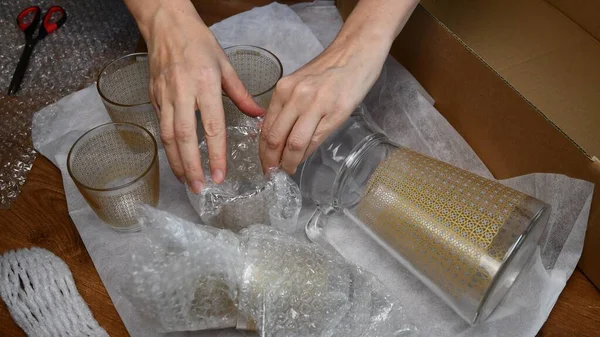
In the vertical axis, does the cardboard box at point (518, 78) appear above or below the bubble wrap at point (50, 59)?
above

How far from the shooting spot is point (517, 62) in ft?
2.17

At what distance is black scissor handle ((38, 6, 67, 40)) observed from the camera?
80cm

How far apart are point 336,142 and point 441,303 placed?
7.7 inches

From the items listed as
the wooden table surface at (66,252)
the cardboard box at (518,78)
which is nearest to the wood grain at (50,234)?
the wooden table surface at (66,252)

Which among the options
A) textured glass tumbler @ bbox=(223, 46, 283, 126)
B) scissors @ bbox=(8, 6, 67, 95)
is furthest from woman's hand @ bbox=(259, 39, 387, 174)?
scissors @ bbox=(8, 6, 67, 95)

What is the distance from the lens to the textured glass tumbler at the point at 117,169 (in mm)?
551

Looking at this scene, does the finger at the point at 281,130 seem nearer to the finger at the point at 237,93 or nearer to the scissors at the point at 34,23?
the finger at the point at 237,93

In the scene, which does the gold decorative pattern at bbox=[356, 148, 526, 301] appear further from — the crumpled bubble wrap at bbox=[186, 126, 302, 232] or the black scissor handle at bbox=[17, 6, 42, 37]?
the black scissor handle at bbox=[17, 6, 42, 37]

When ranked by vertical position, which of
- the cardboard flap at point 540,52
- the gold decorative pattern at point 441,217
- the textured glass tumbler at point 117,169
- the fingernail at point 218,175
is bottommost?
the textured glass tumbler at point 117,169

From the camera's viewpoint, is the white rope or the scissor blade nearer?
the white rope

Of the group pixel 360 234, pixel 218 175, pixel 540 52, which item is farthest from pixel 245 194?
pixel 540 52

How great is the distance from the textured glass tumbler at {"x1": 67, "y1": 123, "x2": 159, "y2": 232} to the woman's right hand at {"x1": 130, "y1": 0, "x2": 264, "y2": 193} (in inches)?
1.5

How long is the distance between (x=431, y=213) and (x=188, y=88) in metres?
0.26

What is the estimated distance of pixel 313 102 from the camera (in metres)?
0.52
